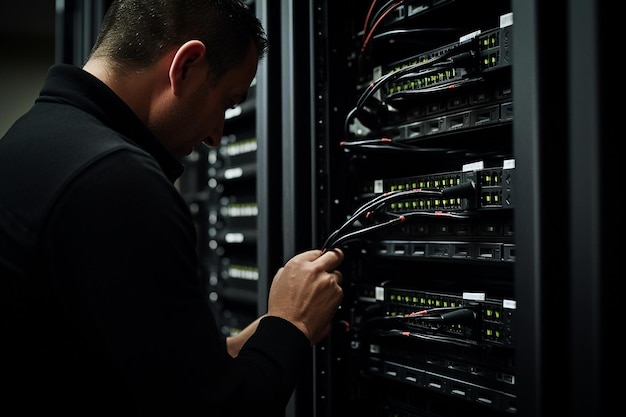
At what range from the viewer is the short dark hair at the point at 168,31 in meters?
0.96

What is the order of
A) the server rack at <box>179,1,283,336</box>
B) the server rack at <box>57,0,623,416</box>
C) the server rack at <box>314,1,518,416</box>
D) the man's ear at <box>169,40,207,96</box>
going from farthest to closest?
1. the server rack at <box>179,1,283,336</box>
2. the server rack at <box>314,1,518,416</box>
3. the man's ear at <box>169,40,207,96</box>
4. the server rack at <box>57,0,623,416</box>

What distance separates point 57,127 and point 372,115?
713 millimetres

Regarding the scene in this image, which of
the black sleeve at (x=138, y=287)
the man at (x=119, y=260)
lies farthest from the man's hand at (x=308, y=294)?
the black sleeve at (x=138, y=287)

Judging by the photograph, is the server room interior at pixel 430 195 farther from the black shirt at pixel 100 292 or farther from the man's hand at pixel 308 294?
the black shirt at pixel 100 292

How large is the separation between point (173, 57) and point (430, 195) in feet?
1.76

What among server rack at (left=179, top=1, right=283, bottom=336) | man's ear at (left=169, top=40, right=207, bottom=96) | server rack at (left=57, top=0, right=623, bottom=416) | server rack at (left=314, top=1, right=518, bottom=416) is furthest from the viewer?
server rack at (left=179, top=1, right=283, bottom=336)

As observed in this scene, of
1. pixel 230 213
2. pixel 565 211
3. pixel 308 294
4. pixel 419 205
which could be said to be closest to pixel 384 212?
pixel 419 205

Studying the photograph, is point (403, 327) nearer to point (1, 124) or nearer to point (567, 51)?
point (567, 51)

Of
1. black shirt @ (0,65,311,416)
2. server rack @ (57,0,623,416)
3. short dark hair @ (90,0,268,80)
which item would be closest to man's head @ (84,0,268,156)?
short dark hair @ (90,0,268,80)

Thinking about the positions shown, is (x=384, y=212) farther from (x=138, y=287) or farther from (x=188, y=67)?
(x=138, y=287)

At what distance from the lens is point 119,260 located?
2.39 feet

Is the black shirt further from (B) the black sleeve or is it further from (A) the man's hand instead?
(A) the man's hand

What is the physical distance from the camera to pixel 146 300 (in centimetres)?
73

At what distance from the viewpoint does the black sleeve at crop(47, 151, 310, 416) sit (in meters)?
0.73
